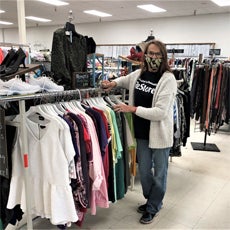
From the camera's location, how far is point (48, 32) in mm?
12750

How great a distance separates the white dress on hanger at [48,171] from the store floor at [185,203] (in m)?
0.68

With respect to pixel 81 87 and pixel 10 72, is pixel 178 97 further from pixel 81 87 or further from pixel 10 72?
pixel 10 72

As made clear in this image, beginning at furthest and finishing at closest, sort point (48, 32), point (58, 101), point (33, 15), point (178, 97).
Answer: point (48, 32)
point (33, 15)
point (178, 97)
point (58, 101)

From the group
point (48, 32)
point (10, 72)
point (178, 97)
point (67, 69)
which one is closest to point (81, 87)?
point (67, 69)

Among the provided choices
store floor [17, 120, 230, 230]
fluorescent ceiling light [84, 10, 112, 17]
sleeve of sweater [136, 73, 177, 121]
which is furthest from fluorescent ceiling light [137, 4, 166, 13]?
sleeve of sweater [136, 73, 177, 121]

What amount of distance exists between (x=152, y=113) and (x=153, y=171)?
709mm

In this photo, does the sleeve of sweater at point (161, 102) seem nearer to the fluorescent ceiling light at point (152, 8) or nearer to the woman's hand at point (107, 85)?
the woman's hand at point (107, 85)

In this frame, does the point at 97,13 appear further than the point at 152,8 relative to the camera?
Yes

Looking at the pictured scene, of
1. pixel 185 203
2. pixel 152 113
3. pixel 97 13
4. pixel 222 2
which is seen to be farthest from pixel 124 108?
pixel 97 13

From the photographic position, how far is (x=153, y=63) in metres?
2.22

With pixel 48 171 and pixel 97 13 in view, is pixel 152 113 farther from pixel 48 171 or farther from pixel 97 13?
pixel 97 13

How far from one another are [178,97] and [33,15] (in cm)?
874

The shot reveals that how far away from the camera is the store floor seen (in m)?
2.42

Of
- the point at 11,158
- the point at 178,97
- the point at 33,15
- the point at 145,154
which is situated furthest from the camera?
the point at 33,15
